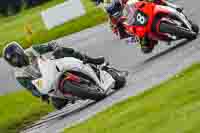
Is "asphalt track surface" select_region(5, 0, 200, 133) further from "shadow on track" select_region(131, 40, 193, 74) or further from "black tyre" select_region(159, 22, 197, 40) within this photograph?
"black tyre" select_region(159, 22, 197, 40)

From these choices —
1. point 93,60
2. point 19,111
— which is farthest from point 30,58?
point 19,111

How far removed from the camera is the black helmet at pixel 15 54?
47.4ft

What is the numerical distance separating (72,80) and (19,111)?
3.12 metres

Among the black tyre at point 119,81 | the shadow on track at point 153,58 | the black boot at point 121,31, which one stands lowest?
the black boot at point 121,31

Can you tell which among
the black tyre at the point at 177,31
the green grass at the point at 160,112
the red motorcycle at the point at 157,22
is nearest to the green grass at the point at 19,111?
the red motorcycle at the point at 157,22

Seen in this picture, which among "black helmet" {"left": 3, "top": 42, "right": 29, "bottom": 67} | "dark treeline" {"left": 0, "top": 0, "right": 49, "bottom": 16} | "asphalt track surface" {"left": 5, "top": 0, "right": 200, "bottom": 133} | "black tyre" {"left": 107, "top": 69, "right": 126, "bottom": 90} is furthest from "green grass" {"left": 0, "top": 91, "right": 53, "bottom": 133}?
"dark treeline" {"left": 0, "top": 0, "right": 49, "bottom": 16}

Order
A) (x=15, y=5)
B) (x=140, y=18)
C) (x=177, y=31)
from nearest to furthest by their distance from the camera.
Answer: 1. (x=177, y=31)
2. (x=140, y=18)
3. (x=15, y=5)

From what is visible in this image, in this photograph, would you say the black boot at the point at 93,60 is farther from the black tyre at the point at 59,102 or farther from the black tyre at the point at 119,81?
the black tyre at the point at 59,102

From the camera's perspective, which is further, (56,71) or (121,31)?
(121,31)

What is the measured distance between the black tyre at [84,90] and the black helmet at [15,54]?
3.21ft

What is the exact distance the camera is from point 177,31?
53.9 ft

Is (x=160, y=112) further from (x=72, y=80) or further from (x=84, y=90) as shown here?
(x=72, y=80)

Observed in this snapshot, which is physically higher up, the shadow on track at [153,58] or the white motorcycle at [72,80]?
the white motorcycle at [72,80]

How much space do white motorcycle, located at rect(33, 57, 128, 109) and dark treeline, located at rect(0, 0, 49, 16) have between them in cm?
4511
